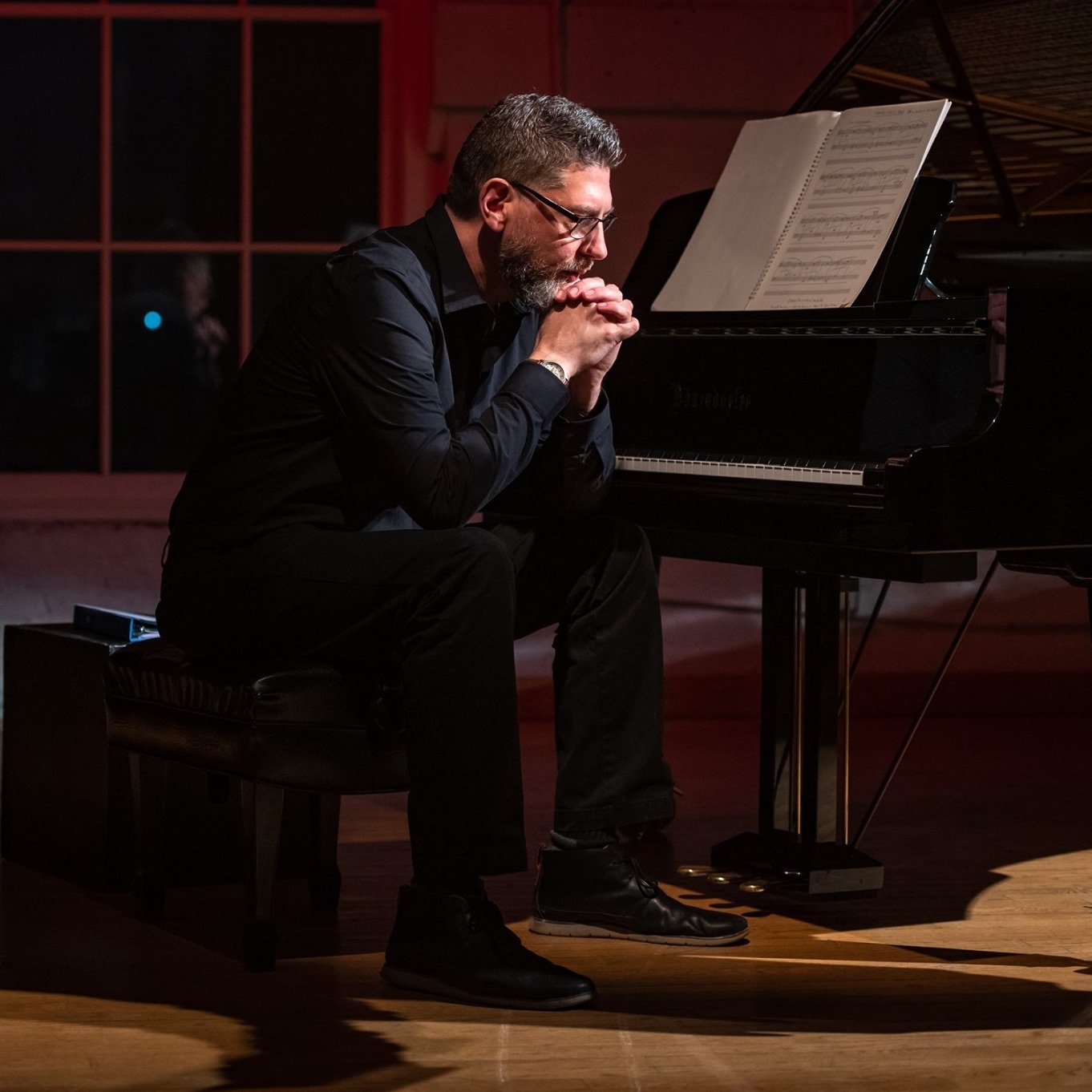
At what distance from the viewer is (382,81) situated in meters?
5.26

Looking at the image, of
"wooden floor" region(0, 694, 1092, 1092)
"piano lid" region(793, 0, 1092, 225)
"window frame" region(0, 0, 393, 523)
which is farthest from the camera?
"window frame" region(0, 0, 393, 523)

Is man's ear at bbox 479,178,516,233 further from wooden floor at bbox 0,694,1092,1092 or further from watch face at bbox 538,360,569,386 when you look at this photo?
wooden floor at bbox 0,694,1092,1092

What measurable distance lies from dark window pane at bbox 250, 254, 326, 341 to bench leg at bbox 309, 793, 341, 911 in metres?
2.48

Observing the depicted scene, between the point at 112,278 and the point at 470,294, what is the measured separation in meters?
2.85

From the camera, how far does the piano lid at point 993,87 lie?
3336 mm

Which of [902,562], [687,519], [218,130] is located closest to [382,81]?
[218,130]

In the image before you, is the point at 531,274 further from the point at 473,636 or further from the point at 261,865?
the point at 261,865

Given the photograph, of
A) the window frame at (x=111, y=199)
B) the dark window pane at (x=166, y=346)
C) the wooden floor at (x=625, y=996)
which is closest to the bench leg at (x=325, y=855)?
the wooden floor at (x=625, y=996)

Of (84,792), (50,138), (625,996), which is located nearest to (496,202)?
(625,996)

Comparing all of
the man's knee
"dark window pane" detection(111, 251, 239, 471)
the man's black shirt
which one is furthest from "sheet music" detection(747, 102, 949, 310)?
"dark window pane" detection(111, 251, 239, 471)

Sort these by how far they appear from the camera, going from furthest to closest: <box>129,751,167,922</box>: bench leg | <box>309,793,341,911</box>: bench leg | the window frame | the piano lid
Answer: the window frame, the piano lid, <box>309,793,341,911</box>: bench leg, <box>129,751,167,922</box>: bench leg

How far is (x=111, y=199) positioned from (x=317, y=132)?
0.59m

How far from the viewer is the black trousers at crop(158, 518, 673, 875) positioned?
8.01ft

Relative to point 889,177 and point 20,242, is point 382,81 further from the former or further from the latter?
point 889,177
